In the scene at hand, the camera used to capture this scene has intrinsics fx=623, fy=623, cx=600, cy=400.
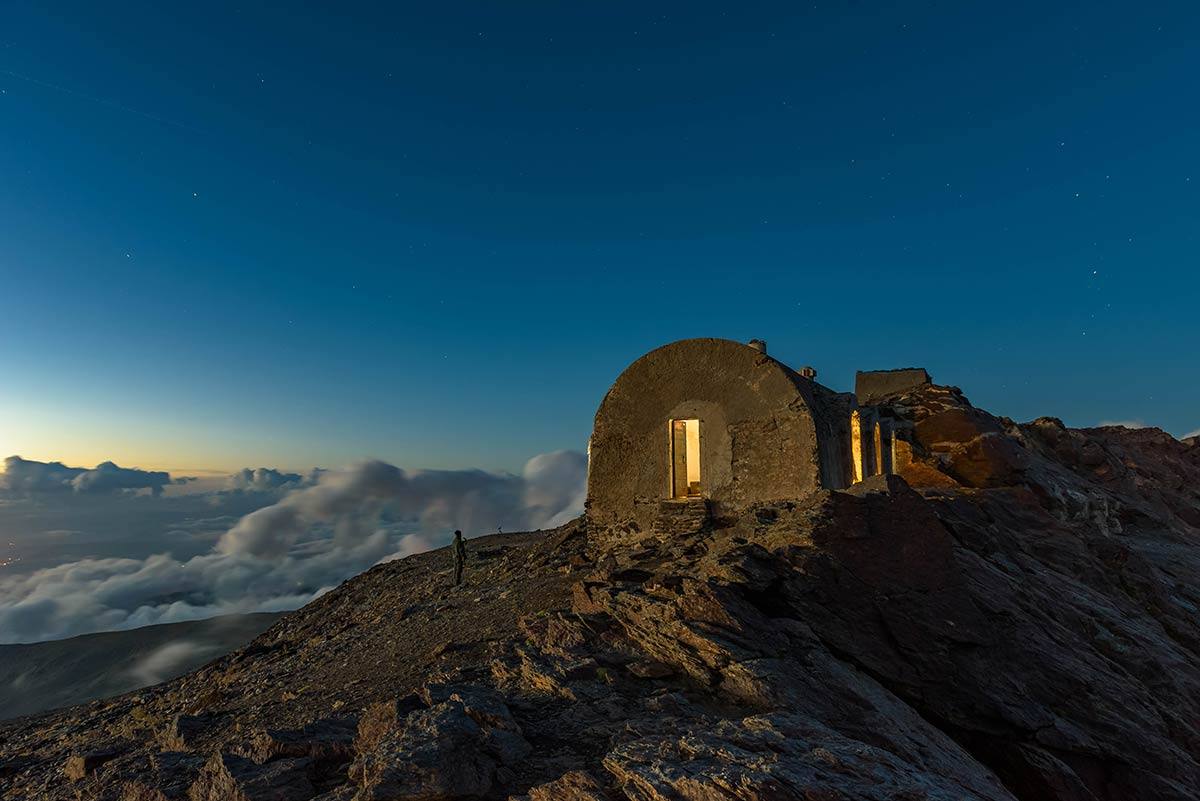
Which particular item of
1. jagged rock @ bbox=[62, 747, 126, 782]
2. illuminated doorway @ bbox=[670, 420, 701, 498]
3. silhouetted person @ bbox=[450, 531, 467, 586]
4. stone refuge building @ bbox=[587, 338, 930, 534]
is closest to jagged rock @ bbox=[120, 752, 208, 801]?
jagged rock @ bbox=[62, 747, 126, 782]

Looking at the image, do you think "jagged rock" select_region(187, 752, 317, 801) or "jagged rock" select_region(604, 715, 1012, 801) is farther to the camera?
"jagged rock" select_region(187, 752, 317, 801)

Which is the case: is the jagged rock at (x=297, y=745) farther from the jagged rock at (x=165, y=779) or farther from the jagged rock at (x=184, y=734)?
the jagged rock at (x=184, y=734)

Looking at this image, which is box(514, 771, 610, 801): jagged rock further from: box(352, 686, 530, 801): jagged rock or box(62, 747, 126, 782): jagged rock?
box(62, 747, 126, 782): jagged rock

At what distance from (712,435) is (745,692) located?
1030cm

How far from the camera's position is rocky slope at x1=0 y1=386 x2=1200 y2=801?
4574 millimetres

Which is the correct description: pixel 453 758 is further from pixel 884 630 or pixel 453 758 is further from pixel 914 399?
pixel 914 399

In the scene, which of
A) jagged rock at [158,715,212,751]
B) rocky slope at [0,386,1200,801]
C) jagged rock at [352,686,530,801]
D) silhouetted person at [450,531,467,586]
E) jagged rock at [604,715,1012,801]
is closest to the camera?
jagged rock at [604,715,1012,801]

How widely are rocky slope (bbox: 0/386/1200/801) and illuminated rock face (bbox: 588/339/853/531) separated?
275 centimetres

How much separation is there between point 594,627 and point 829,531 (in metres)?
3.54

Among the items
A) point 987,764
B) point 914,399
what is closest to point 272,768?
point 987,764

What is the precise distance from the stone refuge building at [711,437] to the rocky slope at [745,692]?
2.72 metres

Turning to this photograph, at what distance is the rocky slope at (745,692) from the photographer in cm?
457

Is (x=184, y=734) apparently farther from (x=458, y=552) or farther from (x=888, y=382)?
(x=888, y=382)

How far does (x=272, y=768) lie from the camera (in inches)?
199
